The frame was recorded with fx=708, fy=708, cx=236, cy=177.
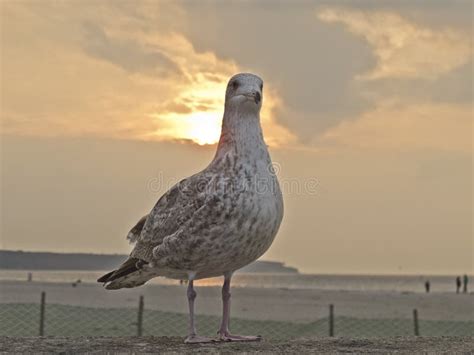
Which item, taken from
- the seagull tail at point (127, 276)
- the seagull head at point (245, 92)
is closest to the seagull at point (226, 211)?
the seagull head at point (245, 92)

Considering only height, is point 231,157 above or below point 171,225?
above

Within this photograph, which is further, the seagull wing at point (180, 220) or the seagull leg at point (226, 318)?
the seagull leg at point (226, 318)

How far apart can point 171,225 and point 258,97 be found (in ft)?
5.76

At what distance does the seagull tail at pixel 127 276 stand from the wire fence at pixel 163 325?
14.0m

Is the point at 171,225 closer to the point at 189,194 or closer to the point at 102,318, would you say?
the point at 189,194

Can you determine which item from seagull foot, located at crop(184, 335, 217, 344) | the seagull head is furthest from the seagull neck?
seagull foot, located at crop(184, 335, 217, 344)

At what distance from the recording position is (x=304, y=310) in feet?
139

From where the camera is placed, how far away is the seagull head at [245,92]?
25.4 feet

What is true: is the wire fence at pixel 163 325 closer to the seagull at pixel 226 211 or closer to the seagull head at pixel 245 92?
the seagull at pixel 226 211

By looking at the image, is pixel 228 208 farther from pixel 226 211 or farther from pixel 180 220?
pixel 180 220

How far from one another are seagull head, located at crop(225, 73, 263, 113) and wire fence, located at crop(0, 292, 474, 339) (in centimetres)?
1539

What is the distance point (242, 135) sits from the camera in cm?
792

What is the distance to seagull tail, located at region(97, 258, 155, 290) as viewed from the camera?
8703 millimetres

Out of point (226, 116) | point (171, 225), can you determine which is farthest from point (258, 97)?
point (171, 225)
